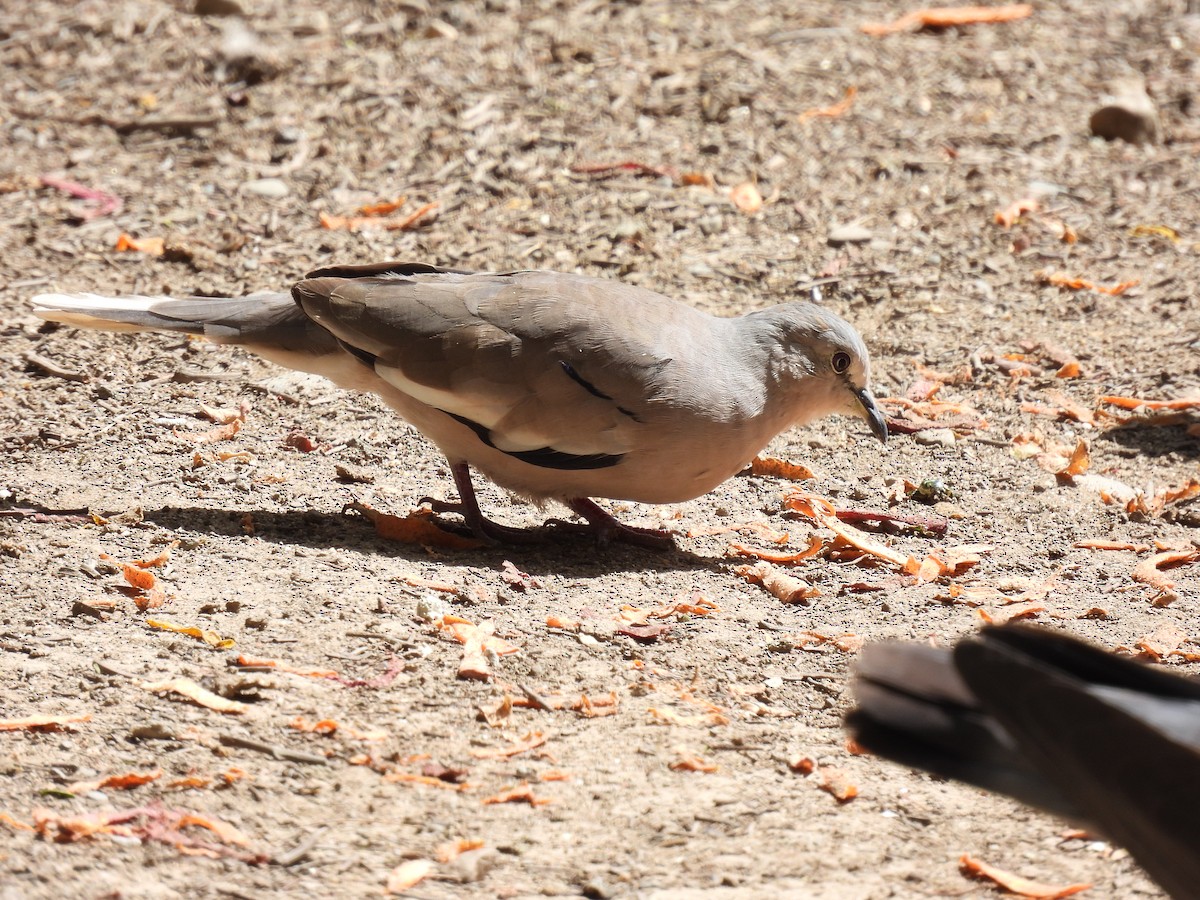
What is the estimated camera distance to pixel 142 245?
7695 mm

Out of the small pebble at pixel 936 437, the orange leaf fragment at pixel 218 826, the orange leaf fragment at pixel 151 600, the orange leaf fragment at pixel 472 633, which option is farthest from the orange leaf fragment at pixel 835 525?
the orange leaf fragment at pixel 218 826

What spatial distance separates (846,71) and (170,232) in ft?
15.4

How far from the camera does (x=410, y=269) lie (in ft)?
18.5

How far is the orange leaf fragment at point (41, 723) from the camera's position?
3.66 m

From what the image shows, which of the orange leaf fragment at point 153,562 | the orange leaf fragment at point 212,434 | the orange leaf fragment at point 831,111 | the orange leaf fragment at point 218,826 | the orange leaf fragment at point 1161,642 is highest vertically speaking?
the orange leaf fragment at point 831,111

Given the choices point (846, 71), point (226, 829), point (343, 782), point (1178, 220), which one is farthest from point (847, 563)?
point (846, 71)

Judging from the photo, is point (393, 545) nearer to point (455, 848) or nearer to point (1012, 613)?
point (455, 848)

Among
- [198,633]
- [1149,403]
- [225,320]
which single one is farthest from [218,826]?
[1149,403]

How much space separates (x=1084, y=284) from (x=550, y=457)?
396cm

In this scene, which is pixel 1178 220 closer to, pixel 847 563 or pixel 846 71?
pixel 846 71

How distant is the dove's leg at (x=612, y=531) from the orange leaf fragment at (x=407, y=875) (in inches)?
93.7

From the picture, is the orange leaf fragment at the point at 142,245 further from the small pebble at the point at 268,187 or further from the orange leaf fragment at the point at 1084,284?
the orange leaf fragment at the point at 1084,284

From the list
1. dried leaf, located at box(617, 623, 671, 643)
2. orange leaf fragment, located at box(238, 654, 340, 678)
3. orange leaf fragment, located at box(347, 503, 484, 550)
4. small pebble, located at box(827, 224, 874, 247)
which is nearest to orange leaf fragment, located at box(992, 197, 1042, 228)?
small pebble, located at box(827, 224, 874, 247)

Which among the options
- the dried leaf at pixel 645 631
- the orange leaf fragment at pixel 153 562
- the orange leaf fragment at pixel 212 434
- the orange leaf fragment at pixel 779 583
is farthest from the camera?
the orange leaf fragment at pixel 212 434
